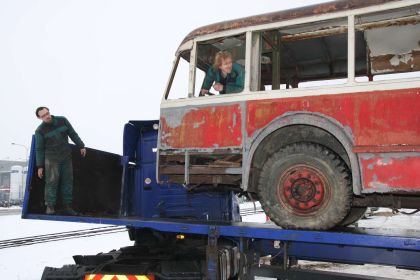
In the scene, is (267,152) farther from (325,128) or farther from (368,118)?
(368,118)

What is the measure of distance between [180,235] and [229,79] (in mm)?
1898

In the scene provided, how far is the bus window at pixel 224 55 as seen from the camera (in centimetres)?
427

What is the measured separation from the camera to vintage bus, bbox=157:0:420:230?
135 inches

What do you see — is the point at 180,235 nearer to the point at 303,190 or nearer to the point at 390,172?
the point at 303,190

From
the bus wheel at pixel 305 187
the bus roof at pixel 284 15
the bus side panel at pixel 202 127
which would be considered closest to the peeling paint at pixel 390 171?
the bus wheel at pixel 305 187

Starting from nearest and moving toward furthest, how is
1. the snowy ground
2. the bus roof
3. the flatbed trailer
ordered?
the bus roof, the flatbed trailer, the snowy ground

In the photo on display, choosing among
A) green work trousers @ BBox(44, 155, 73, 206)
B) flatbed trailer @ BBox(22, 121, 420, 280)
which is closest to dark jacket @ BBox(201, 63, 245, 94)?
flatbed trailer @ BBox(22, 121, 420, 280)

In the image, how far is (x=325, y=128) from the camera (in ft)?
11.8

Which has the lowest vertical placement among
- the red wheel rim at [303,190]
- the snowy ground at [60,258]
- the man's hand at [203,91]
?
the snowy ground at [60,258]

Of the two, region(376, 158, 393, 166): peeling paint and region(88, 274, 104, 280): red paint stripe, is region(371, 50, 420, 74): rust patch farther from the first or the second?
region(88, 274, 104, 280): red paint stripe

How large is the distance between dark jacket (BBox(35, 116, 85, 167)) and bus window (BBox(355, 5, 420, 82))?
3520mm

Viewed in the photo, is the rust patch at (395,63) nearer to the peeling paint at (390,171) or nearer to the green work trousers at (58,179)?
the peeling paint at (390,171)

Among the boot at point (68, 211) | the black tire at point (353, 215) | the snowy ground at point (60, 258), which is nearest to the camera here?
the black tire at point (353, 215)

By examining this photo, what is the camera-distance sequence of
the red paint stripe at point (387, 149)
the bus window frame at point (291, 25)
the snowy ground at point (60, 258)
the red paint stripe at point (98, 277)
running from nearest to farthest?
the red paint stripe at point (387, 149)
the bus window frame at point (291, 25)
the red paint stripe at point (98, 277)
the snowy ground at point (60, 258)
